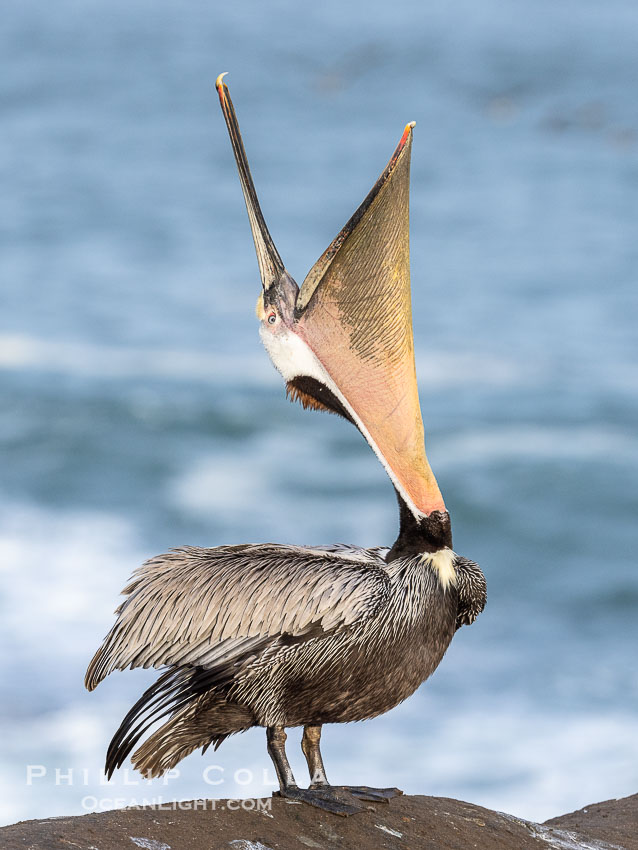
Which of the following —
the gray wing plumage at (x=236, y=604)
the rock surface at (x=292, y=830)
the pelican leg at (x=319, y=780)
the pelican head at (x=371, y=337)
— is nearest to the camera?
the rock surface at (x=292, y=830)

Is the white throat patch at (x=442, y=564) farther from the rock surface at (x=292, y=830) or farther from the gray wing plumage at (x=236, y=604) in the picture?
the rock surface at (x=292, y=830)

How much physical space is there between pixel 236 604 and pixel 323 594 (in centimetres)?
29

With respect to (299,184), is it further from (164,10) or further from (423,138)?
(164,10)

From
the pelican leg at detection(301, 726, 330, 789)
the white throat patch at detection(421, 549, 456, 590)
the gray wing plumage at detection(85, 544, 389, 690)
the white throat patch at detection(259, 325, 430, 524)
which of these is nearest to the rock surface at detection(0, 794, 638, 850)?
the pelican leg at detection(301, 726, 330, 789)

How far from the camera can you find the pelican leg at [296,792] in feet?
13.9

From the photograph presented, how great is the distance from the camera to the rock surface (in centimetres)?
385

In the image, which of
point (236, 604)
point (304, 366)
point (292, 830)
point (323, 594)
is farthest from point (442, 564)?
point (292, 830)

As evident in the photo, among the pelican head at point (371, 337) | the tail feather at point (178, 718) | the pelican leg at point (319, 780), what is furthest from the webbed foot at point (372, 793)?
the pelican head at point (371, 337)

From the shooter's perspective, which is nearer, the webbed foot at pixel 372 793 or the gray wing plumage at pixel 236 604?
the gray wing plumage at pixel 236 604

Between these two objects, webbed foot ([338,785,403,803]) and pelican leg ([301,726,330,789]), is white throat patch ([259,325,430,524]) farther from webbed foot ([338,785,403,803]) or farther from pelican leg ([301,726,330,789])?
webbed foot ([338,785,403,803])

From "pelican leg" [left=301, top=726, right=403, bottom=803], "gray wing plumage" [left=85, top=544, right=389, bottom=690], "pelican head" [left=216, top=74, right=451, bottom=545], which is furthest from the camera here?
"pelican leg" [left=301, top=726, right=403, bottom=803]

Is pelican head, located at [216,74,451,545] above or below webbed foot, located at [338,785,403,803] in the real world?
above

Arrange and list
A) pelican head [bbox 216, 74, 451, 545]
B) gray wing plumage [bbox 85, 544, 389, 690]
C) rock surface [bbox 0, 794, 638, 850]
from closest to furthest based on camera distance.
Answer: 1. rock surface [bbox 0, 794, 638, 850]
2. gray wing plumage [bbox 85, 544, 389, 690]
3. pelican head [bbox 216, 74, 451, 545]

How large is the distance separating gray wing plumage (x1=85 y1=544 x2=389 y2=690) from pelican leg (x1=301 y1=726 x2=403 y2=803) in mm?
462
